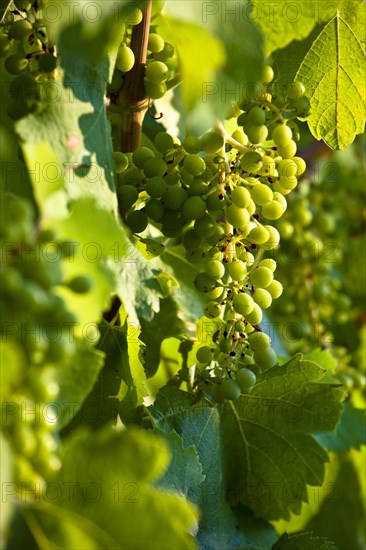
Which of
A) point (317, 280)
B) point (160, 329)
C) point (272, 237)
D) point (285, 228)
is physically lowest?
point (317, 280)

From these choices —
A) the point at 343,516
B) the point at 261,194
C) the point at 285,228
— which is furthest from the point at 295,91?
the point at 343,516

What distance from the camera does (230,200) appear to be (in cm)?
101

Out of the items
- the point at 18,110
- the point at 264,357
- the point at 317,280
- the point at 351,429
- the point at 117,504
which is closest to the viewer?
the point at 117,504

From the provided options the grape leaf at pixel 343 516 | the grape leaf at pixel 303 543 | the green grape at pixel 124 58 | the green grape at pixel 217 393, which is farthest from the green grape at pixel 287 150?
the grape leaf at pixel 343 516

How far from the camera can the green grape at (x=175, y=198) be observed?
3.36 feet

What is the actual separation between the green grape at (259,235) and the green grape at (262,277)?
4 cm

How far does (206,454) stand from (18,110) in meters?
0.59

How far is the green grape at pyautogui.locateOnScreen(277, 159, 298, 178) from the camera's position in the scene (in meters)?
1.04

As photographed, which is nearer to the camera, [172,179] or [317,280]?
[172,179]

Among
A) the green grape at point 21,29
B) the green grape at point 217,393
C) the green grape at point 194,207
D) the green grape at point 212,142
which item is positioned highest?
the green grape at point 21,29

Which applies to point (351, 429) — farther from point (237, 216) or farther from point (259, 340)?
point (237, 216)

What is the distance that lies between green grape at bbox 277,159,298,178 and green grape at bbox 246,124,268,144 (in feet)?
0.19

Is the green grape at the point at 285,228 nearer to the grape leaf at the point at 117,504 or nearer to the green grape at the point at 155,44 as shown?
the green grape at the point at 155,44

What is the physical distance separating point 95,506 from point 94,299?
0.17 m
